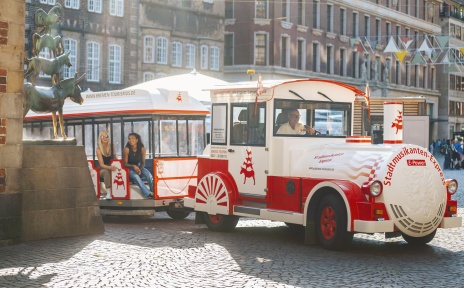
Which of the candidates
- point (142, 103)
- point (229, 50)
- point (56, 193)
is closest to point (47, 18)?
point (56, 193)

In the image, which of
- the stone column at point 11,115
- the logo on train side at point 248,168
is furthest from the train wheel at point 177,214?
the stone column at point 11,115

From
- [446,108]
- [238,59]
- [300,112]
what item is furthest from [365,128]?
[446,108]

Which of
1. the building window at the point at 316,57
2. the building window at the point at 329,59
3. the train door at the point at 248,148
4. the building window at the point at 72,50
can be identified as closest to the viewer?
the train door at the point at 248,148

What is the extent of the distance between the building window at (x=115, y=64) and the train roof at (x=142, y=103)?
89.4 feet

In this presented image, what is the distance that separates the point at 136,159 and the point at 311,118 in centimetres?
441

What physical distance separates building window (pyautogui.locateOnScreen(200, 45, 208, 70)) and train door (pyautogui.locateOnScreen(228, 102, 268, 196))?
37.1 meters

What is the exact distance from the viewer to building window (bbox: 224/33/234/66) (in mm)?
62300

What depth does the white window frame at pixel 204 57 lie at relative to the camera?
173 ft

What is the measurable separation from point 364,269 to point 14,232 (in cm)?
495

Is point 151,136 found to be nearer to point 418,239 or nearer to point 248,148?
point 248,148

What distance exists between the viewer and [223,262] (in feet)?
39.0

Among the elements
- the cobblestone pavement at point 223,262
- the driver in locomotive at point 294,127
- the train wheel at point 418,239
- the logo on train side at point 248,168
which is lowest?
the cobblestone pavement at point 223,262

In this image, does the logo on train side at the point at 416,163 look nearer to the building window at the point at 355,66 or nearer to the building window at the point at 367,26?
the building window at the point at 355,66

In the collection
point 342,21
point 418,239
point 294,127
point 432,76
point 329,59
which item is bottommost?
point 418,239
